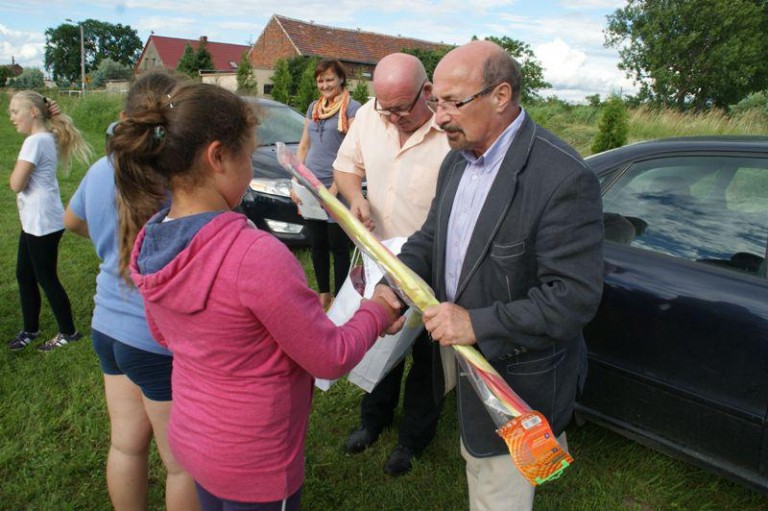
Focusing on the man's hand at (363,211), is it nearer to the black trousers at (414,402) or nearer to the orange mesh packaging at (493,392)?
the black trousers at (414,402)

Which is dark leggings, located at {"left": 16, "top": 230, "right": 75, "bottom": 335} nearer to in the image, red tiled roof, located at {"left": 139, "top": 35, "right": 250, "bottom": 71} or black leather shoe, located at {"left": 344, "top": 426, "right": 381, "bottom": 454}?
black leather shoe, located at {"left": 344, "top": 426, "right": 381, "bottom": 454}

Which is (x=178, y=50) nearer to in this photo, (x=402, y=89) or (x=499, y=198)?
(x=402, y=89)

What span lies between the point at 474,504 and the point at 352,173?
5.90 feet

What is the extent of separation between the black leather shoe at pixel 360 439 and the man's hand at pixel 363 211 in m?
1.08

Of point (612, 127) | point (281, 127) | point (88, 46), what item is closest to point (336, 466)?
point (281, 127)

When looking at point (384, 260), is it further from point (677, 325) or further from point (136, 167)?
point (677, 325)

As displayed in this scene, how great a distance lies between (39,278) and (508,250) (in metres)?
3.47

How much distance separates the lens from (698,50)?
34125 millimetres

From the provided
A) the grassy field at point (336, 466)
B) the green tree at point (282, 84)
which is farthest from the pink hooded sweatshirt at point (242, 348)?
the green tree at point (282, 84)

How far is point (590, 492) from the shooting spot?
261 cm

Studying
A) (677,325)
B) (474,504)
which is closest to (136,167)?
(474,504)

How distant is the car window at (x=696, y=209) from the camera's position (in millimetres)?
2299

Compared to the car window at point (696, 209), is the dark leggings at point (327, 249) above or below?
below

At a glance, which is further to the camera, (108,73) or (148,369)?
(108,73)
